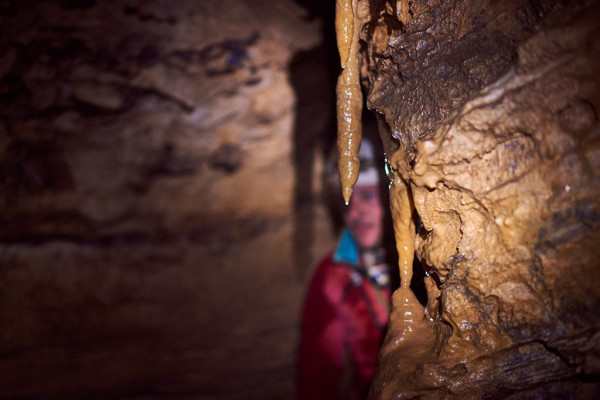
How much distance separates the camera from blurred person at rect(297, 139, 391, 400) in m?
2.60

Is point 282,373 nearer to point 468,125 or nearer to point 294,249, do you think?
point 294,249

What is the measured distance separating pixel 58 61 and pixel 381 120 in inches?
87.5

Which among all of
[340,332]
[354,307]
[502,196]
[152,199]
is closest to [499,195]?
[502,196]

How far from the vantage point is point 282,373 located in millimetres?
3900

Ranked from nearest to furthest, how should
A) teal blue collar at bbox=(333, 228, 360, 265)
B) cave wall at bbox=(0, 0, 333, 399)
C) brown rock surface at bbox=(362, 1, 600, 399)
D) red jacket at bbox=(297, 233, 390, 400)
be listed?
brown rock surface at bbox=(362, 1, 600, 399) → cave wall at bbox=(0, 0, 333, 399) → red jacket at bbox=(297, 233, 390, 400) → teal blue collar at bbox=(333, 228, 360, 265)

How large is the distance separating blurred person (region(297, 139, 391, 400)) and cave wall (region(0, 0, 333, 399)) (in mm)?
980

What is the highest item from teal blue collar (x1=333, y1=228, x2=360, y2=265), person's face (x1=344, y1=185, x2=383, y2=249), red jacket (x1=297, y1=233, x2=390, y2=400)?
person's face (x1=344, y1=185, x2=383, y2=249)

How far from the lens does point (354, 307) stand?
8.93ft

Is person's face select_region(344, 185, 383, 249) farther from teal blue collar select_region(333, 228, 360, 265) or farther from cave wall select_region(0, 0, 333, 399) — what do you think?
cave wall select_region(0, 0, 333, 399)

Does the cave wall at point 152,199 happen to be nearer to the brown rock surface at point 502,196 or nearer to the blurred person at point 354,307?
the blurred person at point 354,307

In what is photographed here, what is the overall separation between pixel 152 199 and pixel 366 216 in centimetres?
195

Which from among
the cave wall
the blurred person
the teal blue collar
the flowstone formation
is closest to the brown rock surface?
the flowstone formation

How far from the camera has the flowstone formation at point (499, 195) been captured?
0.92 m

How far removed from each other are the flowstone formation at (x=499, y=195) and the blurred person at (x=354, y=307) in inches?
51.3
